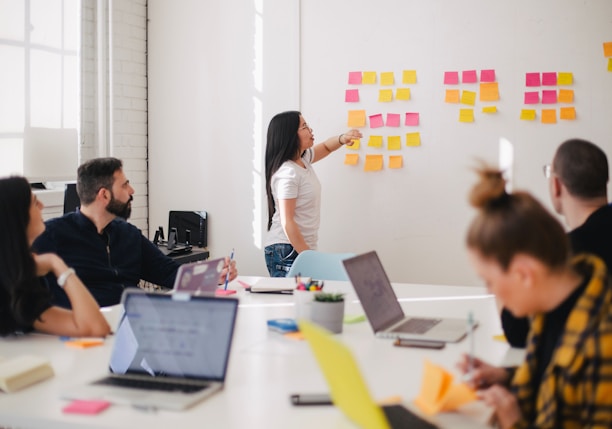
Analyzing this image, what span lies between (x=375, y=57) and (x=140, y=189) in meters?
1.92

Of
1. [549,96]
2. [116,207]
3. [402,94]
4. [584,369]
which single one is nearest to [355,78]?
[402,94]

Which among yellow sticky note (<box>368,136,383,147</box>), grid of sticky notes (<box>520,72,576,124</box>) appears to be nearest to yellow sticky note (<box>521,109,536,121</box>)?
grid of sticky notes (<box>520,72,576,124</box>)

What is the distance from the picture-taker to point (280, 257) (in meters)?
4.13

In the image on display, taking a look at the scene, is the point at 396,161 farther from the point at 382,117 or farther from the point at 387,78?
the point at 387,78

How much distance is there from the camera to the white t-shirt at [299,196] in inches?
158

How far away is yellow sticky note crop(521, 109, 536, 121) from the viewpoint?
4.18 m

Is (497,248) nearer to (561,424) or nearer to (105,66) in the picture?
(561,424)

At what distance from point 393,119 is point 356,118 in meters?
0.24

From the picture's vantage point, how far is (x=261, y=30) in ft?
15.7

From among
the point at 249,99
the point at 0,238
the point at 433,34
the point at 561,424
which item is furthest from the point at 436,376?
the point at 249,99

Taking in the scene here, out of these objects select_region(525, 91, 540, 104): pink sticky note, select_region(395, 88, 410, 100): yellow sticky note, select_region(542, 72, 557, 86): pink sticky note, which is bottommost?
select_region(525, 91, 540, 104): pink sticky note

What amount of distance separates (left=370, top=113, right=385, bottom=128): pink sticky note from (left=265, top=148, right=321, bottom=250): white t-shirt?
1.87 ft

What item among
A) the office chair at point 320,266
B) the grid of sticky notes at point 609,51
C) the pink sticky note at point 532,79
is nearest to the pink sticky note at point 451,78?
the pink sticky note at point 532,79

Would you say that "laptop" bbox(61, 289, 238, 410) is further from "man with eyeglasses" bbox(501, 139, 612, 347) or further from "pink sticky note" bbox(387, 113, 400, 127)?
"pink sticky note" bbox(387, 113, 400, 127)
